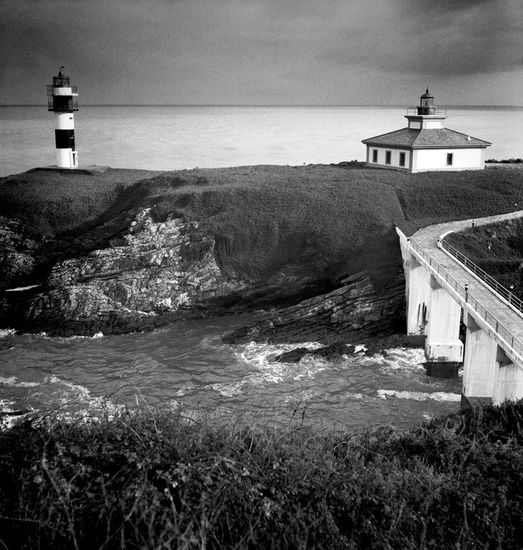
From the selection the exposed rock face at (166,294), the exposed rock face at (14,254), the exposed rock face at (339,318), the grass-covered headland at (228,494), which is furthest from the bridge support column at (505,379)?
the exposed rock face at (14,254)

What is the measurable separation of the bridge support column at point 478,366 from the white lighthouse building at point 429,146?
89.9ft

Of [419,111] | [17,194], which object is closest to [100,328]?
[17,194]

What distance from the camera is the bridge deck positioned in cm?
1908

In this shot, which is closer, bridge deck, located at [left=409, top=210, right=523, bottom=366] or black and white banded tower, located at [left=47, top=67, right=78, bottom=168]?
bridge deck, located at [left=409, top=210, right=523, bottom=366]

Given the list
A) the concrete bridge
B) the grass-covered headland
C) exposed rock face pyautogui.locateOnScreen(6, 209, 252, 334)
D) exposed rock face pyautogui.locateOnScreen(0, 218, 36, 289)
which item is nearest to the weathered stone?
the concrete bridge

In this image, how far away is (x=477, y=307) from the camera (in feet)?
69.2

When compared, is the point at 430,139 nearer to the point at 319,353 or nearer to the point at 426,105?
the point at 426,105

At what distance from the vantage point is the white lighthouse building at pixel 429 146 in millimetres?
46688

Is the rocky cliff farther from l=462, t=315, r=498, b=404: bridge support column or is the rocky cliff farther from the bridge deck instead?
l=462, t=315, r=498, b=404: bridge support column

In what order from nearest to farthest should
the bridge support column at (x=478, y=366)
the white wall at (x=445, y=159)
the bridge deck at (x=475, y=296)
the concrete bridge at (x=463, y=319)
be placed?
the bridge deck at (x=475, y=296), the concrete bridge at (x=463, y=319), the bridge support column at (x=478, y=366), the white wall at (x=445, y=159)

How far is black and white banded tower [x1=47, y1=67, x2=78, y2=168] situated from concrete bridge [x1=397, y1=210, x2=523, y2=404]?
3562cm

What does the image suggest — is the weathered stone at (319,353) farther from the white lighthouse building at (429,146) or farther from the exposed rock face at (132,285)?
the white lighthouse building at (429,146)

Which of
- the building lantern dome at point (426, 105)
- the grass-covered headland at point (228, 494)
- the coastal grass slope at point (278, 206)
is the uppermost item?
the building lantern dome at point (426, 105)

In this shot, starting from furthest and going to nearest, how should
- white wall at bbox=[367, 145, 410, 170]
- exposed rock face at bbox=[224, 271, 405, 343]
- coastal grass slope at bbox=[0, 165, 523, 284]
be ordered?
1. white wall at bbox=[367, 145, 410, 170]
2. coastal grass slope at bbox=[0, 165, 523, 284]
3. exposed rock face at bbox=[224, 271, 405, 343]
